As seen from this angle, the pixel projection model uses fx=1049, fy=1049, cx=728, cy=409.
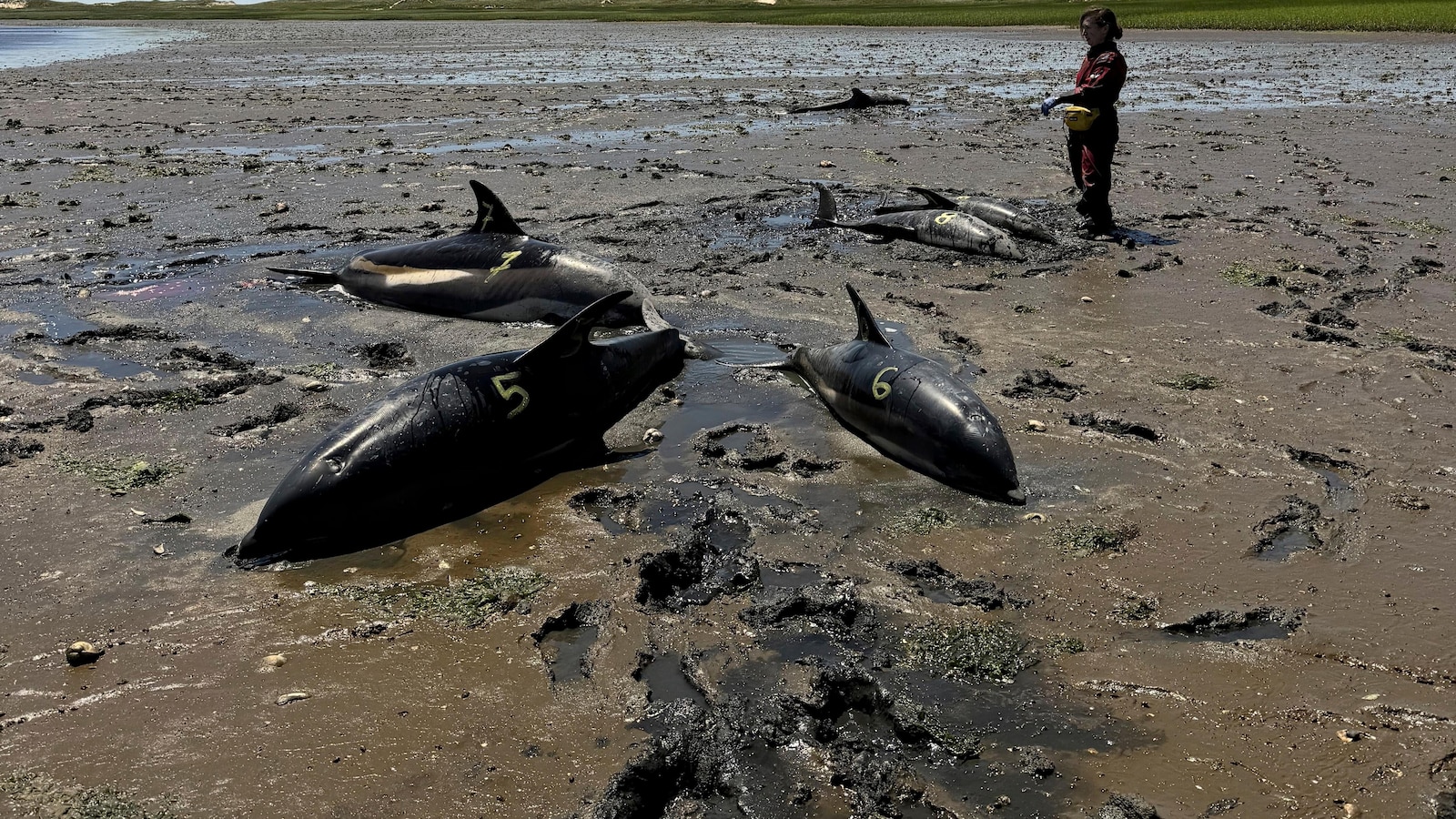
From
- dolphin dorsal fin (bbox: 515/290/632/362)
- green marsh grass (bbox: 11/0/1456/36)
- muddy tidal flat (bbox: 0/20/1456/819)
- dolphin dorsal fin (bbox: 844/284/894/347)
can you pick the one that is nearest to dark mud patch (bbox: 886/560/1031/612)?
muddy tidal flat (bbox: 0/20/1456/819)

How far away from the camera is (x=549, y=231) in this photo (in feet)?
41.4

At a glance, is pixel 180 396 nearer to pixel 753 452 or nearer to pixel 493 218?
pixel 493 218

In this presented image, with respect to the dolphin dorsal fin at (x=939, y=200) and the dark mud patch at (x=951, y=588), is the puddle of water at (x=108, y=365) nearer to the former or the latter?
the dark mud patch at (x=951, y=588)

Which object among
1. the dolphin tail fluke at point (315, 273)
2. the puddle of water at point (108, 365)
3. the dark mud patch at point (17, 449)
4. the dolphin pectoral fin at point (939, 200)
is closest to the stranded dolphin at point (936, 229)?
the dolphin pectoral fin at point (939, 200)

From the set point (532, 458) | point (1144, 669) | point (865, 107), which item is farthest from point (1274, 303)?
point (865, 107)

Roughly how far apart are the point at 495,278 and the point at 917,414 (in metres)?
4.60

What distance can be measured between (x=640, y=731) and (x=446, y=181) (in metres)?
12.7

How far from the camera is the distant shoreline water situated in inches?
1703

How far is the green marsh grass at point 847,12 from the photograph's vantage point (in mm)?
42312

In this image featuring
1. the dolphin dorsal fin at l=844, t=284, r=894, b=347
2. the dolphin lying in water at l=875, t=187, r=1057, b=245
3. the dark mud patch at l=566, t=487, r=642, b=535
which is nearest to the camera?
the dark mud patch at l=566, t=487, r=642, b=535

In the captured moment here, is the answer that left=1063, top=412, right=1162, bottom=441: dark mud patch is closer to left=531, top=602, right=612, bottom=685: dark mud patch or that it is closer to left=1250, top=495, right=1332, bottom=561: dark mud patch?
left=1250, top=495, right=1332, bottom=561: dark mud patch

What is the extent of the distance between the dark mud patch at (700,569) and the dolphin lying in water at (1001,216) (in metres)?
7.10

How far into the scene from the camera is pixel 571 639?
4922mm

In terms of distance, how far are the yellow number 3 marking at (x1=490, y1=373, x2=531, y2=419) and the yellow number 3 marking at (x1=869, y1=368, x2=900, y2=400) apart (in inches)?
85.6
